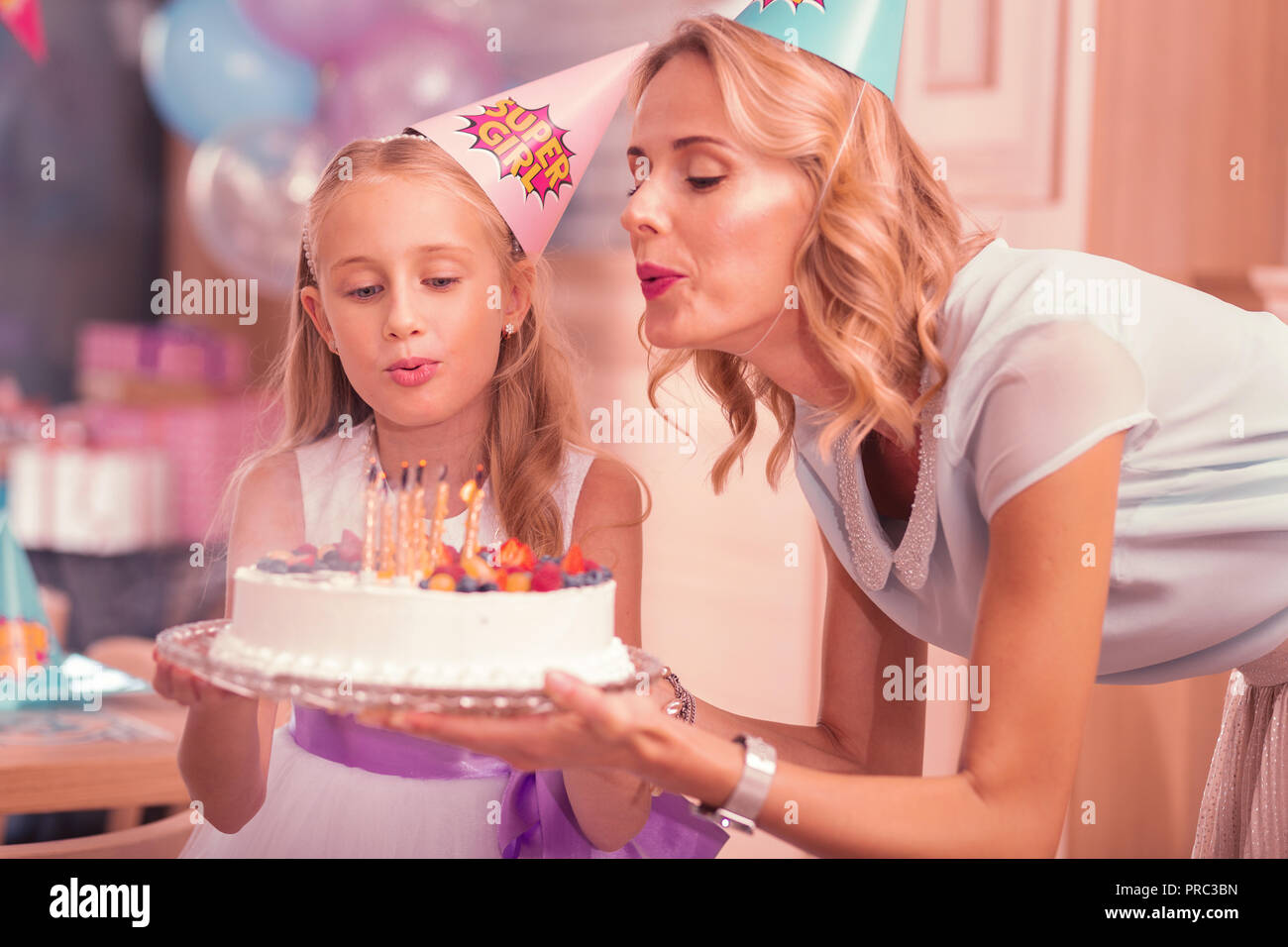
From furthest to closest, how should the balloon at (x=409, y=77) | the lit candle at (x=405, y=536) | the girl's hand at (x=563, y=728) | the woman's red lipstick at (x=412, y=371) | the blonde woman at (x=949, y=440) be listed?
the balloon at (x=409, y=77), the woman's red lipstick at (x=412, y=371), the lit candle at (x=405, y=536), the blonde woman at (x=949, y=440), the girl's hand at (x=563, y=728)

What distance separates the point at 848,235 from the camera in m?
1.46

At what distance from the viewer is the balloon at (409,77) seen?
2.44 metres

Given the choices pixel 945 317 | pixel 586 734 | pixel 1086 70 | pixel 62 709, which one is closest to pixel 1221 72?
pixel 1086 70

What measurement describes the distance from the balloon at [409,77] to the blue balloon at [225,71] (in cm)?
31

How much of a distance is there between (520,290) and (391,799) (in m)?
0.75

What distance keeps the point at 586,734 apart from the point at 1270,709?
1.01 m

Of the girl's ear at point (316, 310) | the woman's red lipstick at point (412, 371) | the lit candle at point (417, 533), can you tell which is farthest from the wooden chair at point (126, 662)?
the lit candle at point (417, 533)

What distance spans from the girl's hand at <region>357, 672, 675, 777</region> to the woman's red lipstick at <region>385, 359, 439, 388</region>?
582 mm

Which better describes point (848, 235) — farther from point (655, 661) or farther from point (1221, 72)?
point (1221, 72)

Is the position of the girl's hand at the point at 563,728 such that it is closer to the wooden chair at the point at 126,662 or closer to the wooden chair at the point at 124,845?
the wooden chair at the point at 124,845

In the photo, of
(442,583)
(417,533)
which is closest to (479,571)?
(442,583)

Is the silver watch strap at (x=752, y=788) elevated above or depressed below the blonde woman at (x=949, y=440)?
below

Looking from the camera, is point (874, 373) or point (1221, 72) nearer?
point (874, 373)
